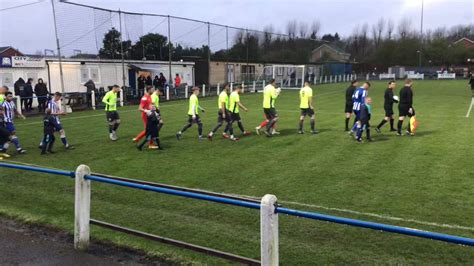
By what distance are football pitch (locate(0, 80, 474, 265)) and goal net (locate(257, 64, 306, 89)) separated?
105ft

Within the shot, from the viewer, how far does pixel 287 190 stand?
8211mm

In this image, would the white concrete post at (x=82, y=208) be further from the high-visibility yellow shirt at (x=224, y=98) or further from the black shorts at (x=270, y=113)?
the black shorts at (x=270, y=113)

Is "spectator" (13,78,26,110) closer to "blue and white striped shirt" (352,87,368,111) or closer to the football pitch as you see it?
the football pitch

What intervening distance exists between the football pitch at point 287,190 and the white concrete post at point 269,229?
101 cm

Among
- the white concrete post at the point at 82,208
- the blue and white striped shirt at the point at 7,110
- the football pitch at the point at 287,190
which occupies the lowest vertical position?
the football pitch at the point at 287,190

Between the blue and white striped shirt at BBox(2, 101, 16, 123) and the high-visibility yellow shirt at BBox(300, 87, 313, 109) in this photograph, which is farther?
the high-visibility yellow shirt at BBox(300, 87, 313, 109)

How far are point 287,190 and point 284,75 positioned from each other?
42719 millimetres

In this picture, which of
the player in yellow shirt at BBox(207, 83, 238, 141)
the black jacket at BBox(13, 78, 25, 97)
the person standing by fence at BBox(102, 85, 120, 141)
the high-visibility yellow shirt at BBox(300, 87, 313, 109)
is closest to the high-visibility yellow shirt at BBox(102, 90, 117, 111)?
the person standing by fence at BBox(102, 85, 120, 141)

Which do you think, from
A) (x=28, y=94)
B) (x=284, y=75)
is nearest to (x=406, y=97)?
(x=28, y=94)

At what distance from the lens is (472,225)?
614 cm

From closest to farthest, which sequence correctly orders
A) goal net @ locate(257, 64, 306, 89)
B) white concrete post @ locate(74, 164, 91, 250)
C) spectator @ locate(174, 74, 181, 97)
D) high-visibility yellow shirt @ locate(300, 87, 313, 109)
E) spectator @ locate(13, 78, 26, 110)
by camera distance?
white concrete post @ locate(74, 164, 91, 250)
high-visibility yellow shirt @ locate(300, 87, 313, 109)
spectator @ locate(13, 78, 26, 110)
spectator @ locate(174, 74, 181, 97)
goal net @ locate(257, 64, 306, 89)

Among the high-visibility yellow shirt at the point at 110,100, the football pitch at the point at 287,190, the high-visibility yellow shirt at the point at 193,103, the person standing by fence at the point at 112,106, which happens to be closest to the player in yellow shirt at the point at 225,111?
the football pitch at the point at 287,190

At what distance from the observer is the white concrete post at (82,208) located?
5305 mm

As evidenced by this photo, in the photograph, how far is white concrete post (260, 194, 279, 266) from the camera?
159 inches
